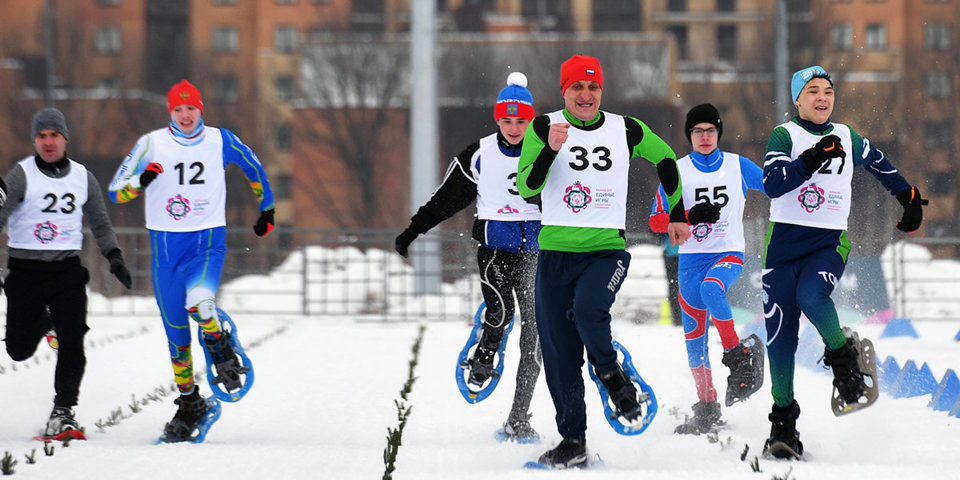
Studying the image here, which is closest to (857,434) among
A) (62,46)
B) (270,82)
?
(62,46)

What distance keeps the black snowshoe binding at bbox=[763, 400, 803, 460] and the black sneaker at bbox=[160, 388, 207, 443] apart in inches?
134

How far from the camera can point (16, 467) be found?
22.2 feet

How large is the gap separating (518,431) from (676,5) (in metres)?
65.3

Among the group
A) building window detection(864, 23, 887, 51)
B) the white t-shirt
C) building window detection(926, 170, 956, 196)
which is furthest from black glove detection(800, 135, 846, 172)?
building window detection(864, 23, 887, 51)

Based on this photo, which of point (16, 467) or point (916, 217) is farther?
point (916, 217)

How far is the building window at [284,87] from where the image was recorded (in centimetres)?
5556

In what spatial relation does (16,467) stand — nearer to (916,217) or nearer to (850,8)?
(916,217)

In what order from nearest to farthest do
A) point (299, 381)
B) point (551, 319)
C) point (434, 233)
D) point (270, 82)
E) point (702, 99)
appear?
point (551, 319)
point (299, 381)
point (434, 233)
point (702, 99)
point (270, 82)

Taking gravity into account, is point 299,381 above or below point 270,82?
below

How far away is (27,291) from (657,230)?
4.07 metres

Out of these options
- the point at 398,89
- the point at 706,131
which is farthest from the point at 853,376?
the point at 398,89

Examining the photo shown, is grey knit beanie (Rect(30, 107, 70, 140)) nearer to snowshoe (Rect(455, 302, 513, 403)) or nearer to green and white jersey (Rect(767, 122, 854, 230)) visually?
snowshoe (Rect(455, 302, 513, 403))

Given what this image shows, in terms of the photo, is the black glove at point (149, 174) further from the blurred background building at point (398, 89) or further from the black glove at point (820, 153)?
the blurred background building at point (398, 89)

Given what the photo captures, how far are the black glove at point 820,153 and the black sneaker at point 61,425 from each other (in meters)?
4.61
